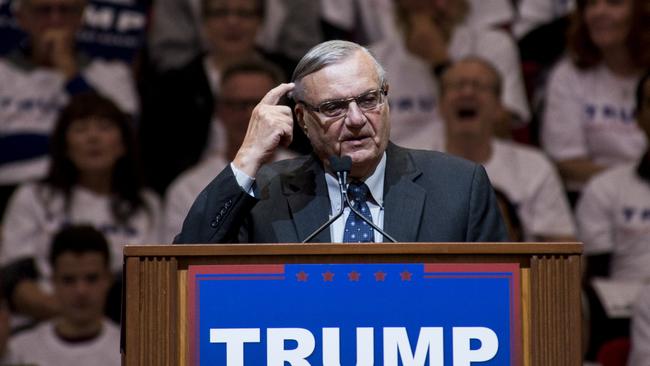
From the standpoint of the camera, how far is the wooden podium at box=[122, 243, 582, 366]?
208 centimetres

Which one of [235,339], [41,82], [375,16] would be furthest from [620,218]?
[235,339]

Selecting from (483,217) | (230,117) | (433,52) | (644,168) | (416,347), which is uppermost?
(433,52)

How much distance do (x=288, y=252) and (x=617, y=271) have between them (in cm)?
315

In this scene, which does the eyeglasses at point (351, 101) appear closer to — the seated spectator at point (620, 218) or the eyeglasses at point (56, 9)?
the seated spectator at point (620, 218)

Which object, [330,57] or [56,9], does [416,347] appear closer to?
[330,57]

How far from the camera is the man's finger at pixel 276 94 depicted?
8.26 feet

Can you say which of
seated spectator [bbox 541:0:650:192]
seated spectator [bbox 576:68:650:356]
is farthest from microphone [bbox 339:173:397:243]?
seated spectator [bbox 541:0:650:192]

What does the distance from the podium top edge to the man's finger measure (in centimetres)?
49

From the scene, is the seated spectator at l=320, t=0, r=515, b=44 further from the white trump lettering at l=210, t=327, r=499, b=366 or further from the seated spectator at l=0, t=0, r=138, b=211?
the white trump lettering at l=210, t=327, r=499, b=366

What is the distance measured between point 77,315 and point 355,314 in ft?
9.87

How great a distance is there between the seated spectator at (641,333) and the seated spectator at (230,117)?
1.51m

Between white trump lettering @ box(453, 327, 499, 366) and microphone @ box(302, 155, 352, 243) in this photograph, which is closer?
white trump lettering @ box(453, 327, 499, 366)

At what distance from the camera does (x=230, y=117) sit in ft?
16.8

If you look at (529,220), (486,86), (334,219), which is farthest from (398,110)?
(334,219)
